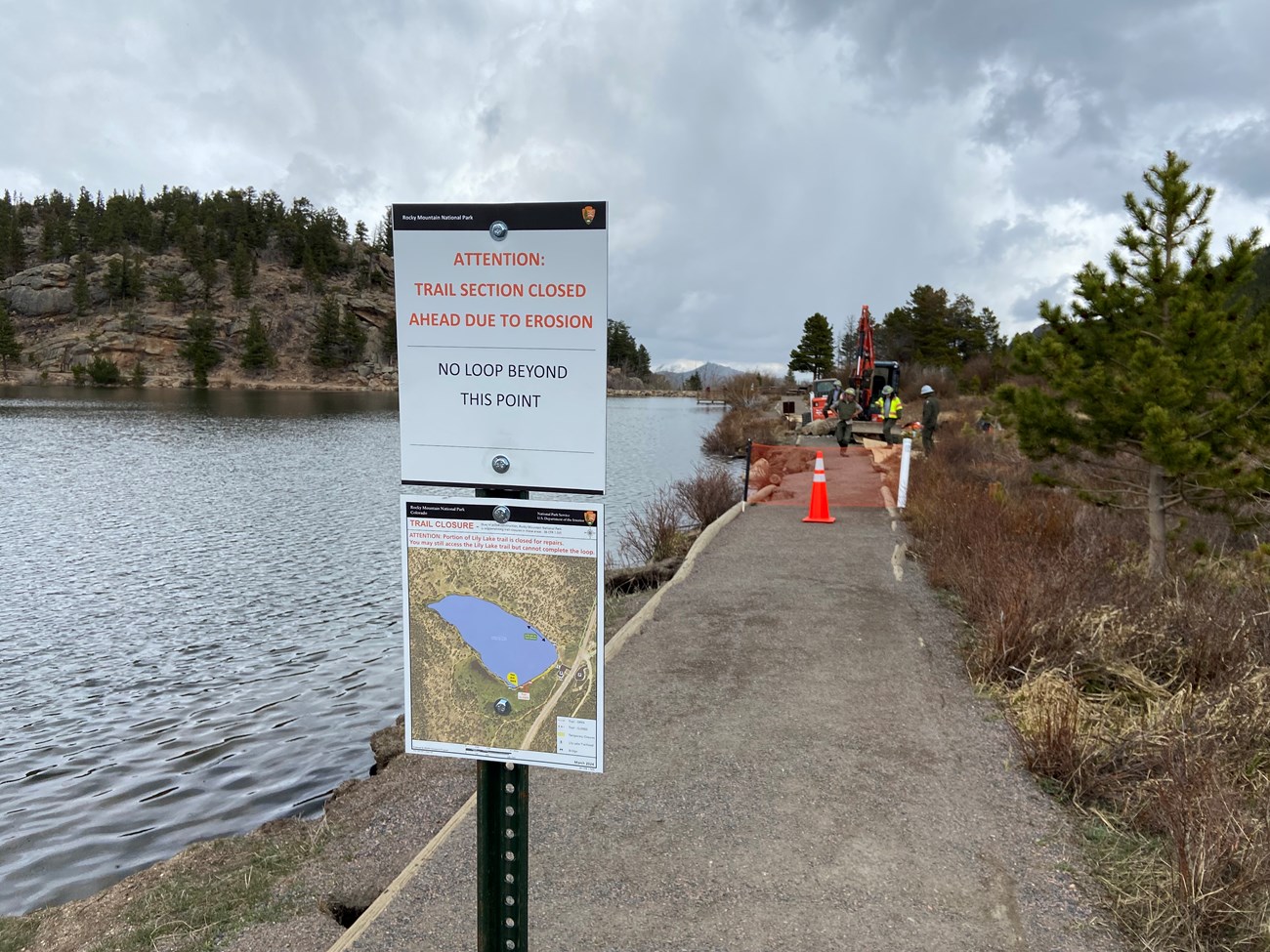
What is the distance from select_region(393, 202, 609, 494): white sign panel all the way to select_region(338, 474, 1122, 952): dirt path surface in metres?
2.03

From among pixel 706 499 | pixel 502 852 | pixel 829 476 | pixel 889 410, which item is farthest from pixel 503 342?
pixel 889 410

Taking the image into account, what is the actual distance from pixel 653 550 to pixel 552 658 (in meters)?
11.6

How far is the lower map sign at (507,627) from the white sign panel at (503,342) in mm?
118

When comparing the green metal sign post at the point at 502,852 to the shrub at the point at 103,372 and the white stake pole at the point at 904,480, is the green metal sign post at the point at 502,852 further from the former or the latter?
the shrub at the point at 103,372

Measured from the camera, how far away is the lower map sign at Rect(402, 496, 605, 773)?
2605mm

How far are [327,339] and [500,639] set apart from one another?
11723 centimetres

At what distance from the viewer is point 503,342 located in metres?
2.58

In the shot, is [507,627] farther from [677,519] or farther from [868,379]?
[868,379]

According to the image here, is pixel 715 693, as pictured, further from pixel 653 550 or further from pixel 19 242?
pixel 19 242

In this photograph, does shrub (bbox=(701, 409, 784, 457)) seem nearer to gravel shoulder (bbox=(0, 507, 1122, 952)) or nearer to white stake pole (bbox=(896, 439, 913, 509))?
white stake pole (bbox=(896, 439, 913, 509))

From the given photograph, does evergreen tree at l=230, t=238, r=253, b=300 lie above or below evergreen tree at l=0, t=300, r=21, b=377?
above

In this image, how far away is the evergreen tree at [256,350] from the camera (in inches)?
4193

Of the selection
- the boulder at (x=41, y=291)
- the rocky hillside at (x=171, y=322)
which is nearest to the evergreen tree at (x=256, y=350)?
the rocky hillside at (x=171, y=322)

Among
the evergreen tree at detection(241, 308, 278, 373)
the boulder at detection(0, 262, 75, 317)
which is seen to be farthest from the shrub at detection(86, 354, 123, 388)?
the boulder at detection(0, 262, 75, 317)
